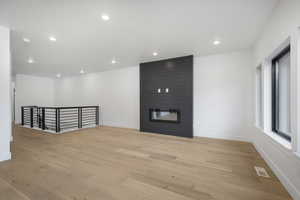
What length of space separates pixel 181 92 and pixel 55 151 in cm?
384

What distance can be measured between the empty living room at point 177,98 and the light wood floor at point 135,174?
0.02 meters

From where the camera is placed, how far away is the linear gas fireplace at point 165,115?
462 centimetres

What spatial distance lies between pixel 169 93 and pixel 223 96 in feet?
5.54

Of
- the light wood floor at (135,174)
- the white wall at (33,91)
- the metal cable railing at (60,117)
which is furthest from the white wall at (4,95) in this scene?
the white wall at (33,91)

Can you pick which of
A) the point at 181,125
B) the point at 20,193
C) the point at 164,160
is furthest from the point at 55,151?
the point at 181,125

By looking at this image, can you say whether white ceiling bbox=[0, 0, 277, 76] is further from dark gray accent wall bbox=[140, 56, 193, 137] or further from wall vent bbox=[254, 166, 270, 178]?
wall vent bbox=[254, 166, 270, 178]

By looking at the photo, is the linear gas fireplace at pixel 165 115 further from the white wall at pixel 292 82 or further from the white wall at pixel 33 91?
the white wall at pixel 33 91

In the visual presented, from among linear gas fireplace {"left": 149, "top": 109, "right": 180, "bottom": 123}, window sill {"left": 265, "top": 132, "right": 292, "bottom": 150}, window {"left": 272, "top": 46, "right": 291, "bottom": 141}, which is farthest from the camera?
linear gas fireplace {"left": 149, "top": 109, "right": 180, "bottom": 123}

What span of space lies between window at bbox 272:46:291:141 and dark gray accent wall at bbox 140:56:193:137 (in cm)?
204

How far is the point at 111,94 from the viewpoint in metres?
6.41

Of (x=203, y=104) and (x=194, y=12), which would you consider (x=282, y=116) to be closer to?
(x=203, y=104)

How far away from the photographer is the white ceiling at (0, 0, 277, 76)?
2014 mm

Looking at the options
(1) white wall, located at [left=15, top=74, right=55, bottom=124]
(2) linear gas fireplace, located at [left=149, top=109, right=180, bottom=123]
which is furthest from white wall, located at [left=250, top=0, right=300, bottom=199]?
(1) white wall, located at [left=15, top=74, right=55, bottom=124]

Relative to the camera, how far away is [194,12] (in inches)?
85.5
